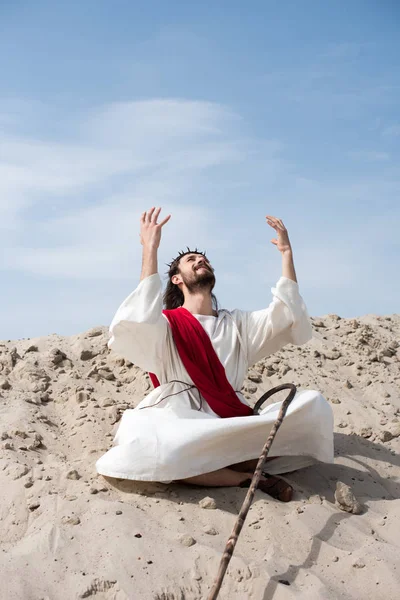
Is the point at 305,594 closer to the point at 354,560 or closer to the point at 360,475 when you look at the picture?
the point at 354,560

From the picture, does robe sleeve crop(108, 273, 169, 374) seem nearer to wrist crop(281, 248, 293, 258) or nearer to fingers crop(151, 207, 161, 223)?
fingers crop(151, 207, 161, 223)

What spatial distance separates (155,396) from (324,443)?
1224mm

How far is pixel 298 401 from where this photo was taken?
4.33 metres

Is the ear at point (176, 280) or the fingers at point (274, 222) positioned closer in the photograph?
the fingers at point (274, 222)

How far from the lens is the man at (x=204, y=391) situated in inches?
160

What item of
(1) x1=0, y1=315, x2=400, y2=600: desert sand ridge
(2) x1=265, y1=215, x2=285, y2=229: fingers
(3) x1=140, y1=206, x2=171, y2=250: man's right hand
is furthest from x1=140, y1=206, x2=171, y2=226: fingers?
(1) x1=0, y1=315, x2=400, y2=600: desert sand ridge

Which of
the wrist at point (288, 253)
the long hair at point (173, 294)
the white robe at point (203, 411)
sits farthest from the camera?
the long hair at point (173, 294)

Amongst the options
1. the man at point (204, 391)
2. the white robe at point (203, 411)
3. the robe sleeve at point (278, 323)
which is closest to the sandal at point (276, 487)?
the man at point (204, 391)

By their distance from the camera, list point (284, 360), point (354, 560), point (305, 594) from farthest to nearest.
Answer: point (284, 360), point (354, 560), point (305, 594)

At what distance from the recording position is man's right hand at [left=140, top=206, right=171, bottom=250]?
4.34m

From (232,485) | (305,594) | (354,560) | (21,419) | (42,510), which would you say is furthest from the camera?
(21,419)

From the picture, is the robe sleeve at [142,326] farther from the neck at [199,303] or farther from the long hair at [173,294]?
the long hair at [173,294]

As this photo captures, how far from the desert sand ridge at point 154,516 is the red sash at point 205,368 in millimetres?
576

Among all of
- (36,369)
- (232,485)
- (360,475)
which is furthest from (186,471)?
(36,369)
